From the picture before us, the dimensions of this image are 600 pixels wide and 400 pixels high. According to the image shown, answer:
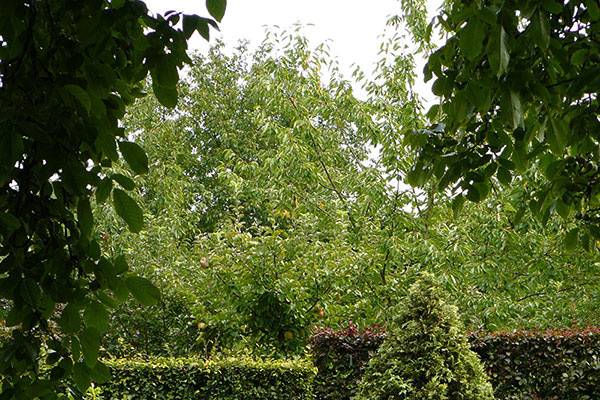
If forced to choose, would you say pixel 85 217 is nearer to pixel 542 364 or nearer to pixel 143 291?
pixel 143 291

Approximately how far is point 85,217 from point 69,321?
235 millimetres

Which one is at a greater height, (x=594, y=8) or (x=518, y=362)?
(x=518, y=362)

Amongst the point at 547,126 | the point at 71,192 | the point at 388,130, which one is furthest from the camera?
the point at 388,130

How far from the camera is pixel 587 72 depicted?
214cm

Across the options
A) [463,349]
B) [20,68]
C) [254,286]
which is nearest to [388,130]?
[254,286]

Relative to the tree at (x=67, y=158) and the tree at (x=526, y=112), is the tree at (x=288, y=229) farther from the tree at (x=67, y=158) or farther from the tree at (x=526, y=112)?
the tree at (x=67, y=158)

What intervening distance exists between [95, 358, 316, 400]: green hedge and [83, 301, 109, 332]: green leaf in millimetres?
4921

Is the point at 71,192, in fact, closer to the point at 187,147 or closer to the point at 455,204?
the point at 455,204

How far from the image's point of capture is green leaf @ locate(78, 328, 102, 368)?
175 centimetres

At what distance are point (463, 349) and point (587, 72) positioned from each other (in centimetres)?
327

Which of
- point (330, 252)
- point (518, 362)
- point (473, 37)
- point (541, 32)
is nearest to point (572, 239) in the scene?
point (541, 32)

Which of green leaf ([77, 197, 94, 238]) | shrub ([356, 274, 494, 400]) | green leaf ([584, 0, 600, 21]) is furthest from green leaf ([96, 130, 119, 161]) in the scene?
shrub ([356, 274, 494, 400])

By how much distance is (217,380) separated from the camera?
6.61 meters

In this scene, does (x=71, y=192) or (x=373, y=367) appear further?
(x=373, y=367)
